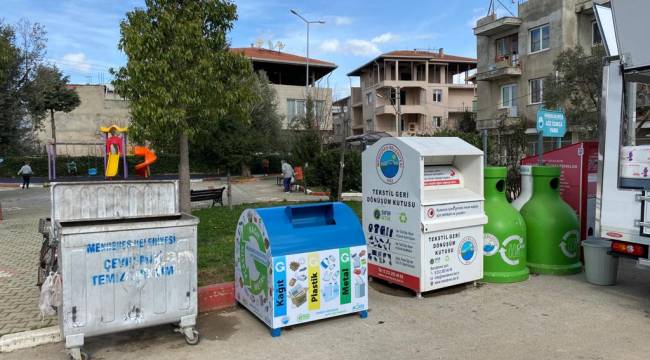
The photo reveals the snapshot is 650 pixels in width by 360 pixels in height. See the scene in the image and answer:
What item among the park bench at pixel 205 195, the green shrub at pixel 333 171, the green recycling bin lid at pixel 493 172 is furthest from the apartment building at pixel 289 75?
the green recycling bin lid at pixel 493 172

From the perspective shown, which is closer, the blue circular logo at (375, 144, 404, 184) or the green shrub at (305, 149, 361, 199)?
the blue circular logo at (375, 144, 404, 184)

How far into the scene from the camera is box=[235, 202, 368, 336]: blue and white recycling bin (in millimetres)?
4492

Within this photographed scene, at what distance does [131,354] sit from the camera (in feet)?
13.7

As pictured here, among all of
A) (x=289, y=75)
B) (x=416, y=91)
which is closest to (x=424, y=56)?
(x=416, y=91)

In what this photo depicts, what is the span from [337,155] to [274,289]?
33.3ft

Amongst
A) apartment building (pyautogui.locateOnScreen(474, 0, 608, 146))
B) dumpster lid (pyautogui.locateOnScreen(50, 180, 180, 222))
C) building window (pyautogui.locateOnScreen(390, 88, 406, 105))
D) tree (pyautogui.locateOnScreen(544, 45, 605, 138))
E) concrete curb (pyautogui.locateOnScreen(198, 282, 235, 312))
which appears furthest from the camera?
building window (pyautogui.locateOnScreen(390, 88, 406, 105))

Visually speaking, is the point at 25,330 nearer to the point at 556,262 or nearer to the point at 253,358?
the point at 253,358

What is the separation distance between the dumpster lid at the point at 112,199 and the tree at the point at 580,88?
1781cm

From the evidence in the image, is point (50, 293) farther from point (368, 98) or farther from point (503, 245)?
point (368, 98)

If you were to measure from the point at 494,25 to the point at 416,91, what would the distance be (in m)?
23.4

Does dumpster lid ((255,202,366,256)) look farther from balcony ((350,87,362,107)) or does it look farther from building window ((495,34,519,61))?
balcony ((350,87,362,107))

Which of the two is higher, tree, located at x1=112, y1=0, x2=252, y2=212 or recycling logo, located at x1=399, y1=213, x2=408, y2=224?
tree, located at x1=112, y1=0, x2=252, y2=212

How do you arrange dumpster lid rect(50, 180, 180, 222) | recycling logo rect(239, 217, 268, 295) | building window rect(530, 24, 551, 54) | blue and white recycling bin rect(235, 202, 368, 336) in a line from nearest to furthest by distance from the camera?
blue and white recycling bin rect(235, 202, 368, 336), recycling logo rect(239, 217, 268, 295), dumpster lid rect(50, 180, 180, 222), building window rect(530, 24, 551, 54)

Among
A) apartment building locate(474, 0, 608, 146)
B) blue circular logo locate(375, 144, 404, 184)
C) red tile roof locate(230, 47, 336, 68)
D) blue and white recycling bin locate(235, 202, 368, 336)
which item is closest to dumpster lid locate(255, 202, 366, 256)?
blue and white recycling bin locate(235, 202, 368, 336)
